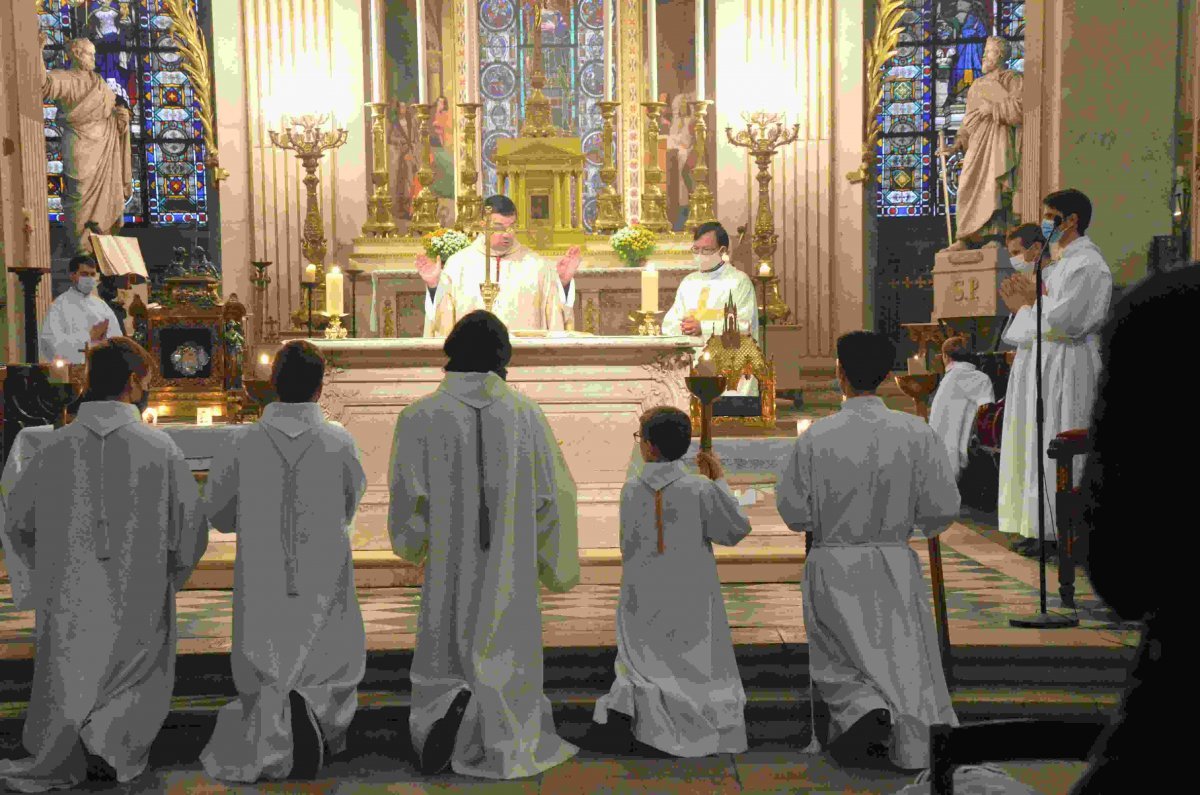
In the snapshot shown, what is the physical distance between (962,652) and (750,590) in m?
1.79

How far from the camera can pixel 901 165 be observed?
18.5 metres

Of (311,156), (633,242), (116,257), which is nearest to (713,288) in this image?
(633,242)

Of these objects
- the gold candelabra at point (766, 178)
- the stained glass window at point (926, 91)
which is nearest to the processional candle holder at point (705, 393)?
the gold candelabra at point (766, 178)

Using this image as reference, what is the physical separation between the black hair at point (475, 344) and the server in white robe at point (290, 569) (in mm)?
479

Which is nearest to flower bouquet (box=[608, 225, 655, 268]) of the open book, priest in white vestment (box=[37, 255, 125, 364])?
priest in white vestment (box=[37, 255, 125, 364])

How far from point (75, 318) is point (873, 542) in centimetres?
835

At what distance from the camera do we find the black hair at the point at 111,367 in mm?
4691

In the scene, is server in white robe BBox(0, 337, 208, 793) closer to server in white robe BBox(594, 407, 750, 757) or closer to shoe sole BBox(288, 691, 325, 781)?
shoe sole BBox(288, 691, 325, 781)

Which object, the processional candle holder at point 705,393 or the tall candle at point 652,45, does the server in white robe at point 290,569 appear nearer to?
the processional candle holder at point 705,393

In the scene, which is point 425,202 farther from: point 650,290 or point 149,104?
point 149,104

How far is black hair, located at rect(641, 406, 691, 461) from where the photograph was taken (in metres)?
4.84

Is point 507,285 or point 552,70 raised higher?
point 552,70

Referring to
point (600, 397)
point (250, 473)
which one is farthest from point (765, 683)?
point (600, 397)

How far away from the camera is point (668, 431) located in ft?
15.9
